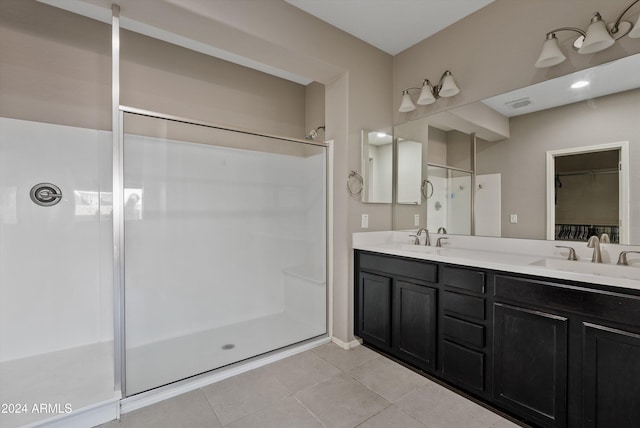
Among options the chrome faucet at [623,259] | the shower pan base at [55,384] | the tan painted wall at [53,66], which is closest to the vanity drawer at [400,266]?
the chrome faucet at [623,259]

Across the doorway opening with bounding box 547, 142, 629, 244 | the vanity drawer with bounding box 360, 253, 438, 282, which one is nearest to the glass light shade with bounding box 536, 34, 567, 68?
the doorway opening with bounding box 547, 142, 629, 244

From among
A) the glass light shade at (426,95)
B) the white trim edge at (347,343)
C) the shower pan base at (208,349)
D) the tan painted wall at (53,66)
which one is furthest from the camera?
the white trim edge at (347,343)

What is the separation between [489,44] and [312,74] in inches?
53.9

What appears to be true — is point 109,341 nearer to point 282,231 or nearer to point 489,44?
point 282,231

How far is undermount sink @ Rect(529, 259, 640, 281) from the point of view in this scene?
1390 millimetres

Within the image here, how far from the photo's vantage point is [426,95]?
7.90 feet

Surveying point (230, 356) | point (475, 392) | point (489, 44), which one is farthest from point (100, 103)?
point (475, 392)

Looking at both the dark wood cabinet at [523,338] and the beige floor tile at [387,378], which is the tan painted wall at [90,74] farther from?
the beige floor tile at [387,378]

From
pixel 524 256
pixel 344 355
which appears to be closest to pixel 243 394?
pixel 344 355

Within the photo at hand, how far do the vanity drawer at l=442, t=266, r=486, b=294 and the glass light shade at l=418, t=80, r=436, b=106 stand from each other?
140 centimetres

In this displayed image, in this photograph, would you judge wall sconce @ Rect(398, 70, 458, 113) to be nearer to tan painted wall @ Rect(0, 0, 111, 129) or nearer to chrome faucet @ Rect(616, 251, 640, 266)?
chrome faucet @ Rect(616, 251, 640, 266)

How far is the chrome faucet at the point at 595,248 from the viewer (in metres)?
1.63

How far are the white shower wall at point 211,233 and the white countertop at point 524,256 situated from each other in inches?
26.2

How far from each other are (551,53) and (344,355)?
2504 millimetres
